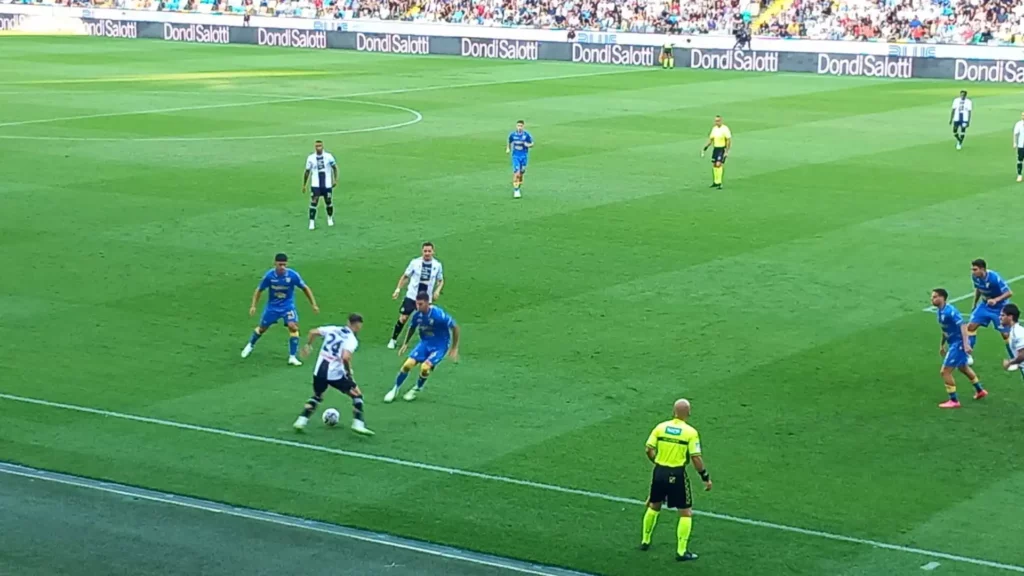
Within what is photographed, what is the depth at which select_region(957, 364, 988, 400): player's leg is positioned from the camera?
21922 mm

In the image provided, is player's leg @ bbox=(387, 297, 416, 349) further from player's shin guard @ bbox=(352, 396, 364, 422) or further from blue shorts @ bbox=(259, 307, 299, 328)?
player's shin guard @ bbox=(352, 396, 364, 422)

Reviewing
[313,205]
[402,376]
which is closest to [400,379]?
[402,376]

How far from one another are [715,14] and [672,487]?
6857 cm

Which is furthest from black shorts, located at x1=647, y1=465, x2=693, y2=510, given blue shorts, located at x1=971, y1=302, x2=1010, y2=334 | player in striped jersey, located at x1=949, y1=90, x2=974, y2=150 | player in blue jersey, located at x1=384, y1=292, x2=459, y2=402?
player in striped jersey, located at x1=949, y1=90, x2=974, y2=150

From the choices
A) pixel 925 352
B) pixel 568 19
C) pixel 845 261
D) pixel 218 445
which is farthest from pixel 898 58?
pixel 218 445

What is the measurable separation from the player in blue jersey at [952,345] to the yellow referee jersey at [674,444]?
6790 mm

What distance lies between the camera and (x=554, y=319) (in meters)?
26.4

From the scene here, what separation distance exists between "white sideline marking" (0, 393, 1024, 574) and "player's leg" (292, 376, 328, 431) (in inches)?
15.8

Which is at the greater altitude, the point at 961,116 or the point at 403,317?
the point at 961,116

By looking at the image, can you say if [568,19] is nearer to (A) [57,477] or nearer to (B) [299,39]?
(B) [299,39]

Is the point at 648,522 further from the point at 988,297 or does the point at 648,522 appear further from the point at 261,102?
the point at 261,102

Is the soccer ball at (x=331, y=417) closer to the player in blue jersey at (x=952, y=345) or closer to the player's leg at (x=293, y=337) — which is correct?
the player's leg at (x=293, y=337)

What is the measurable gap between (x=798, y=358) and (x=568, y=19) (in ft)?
208

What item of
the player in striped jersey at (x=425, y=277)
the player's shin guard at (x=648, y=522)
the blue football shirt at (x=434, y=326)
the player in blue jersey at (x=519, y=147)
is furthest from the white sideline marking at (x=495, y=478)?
the player in blue jersey at (x=519, y=147)
